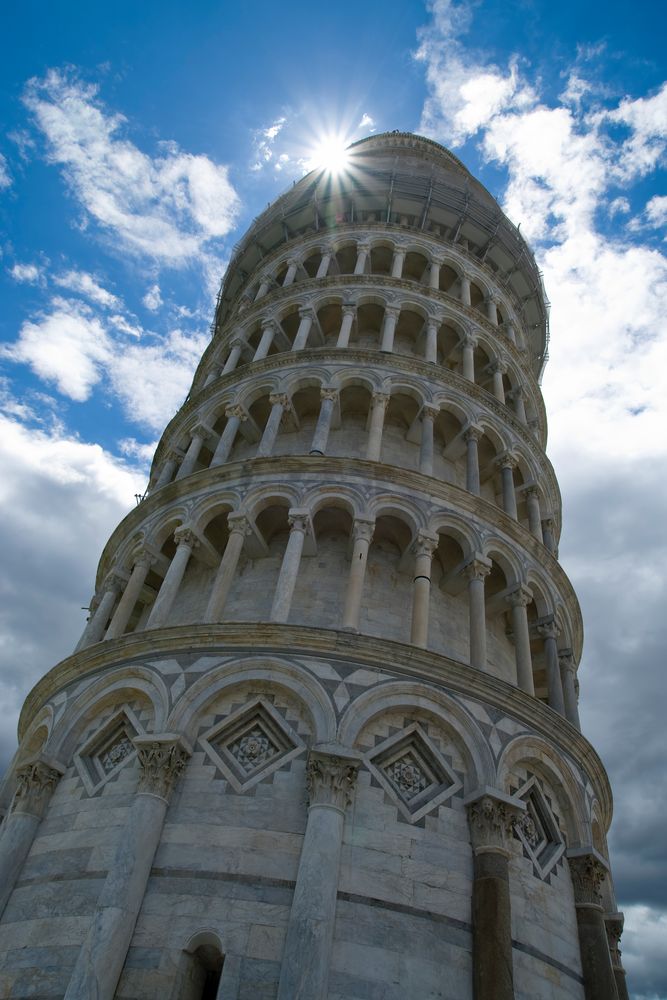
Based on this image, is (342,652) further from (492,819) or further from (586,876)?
Answer: (586,876)

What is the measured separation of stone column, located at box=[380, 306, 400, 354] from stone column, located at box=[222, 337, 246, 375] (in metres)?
4.46

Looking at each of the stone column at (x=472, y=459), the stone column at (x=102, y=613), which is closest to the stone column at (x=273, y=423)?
the stone column at (x=102, y=613)

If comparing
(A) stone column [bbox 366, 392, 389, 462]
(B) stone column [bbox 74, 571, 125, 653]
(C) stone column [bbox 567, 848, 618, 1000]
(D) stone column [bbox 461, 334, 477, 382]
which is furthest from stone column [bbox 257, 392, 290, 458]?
(C) stone column [bbox 567, 848, 618, 1000]

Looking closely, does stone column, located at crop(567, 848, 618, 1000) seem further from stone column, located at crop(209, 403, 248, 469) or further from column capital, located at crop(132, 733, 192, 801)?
stone column, located at crop(209, 403, 248, 469)

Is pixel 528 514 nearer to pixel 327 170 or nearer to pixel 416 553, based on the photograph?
pixel 416 553

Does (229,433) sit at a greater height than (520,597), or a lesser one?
greater

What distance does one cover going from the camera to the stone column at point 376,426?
1680 centimetres

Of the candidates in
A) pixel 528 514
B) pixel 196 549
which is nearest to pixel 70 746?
pixel 196 549

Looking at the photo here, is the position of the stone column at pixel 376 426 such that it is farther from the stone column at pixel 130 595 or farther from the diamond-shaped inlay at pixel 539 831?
the diamond-shaped inlay at pixel 539 831

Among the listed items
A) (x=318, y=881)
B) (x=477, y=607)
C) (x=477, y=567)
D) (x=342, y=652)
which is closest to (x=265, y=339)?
(x=477, y=567)

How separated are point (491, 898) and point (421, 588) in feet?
17.9

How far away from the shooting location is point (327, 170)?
2753 centimetres

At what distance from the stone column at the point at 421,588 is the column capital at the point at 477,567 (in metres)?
0.80

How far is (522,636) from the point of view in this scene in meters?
15.5
